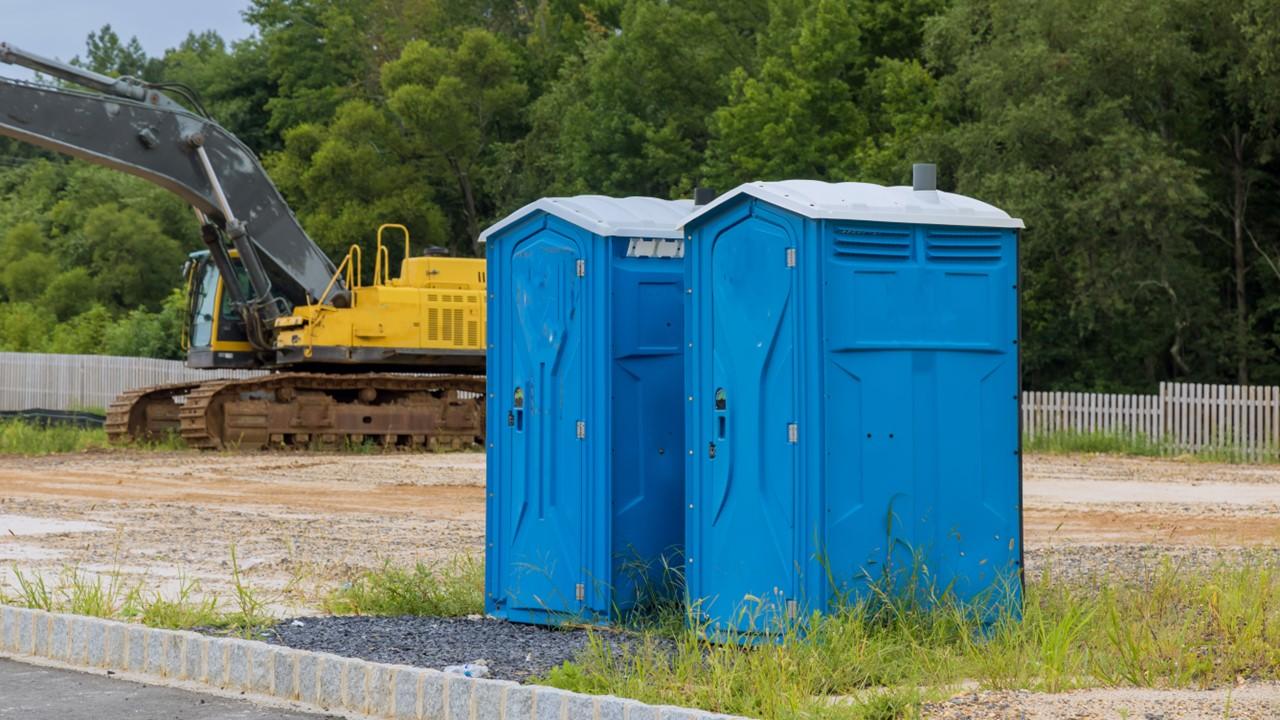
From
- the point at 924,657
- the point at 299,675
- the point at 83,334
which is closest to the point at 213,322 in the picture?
the point at 299,675

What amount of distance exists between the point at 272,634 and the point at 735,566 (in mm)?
2252

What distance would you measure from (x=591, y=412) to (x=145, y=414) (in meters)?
22.3

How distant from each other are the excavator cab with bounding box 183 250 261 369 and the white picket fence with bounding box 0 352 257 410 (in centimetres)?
1398

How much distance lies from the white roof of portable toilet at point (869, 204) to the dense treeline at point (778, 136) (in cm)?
2574

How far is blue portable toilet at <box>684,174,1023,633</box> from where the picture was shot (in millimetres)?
7883

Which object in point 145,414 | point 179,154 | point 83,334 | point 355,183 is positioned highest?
point 355,183

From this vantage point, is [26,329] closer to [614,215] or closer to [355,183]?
[355,183]

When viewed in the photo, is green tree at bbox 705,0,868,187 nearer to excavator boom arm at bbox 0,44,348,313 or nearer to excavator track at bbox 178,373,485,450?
excavator track at bbox 178,373,485,450

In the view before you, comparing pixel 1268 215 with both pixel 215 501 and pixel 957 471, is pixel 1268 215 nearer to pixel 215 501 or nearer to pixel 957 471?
pixel 215 501

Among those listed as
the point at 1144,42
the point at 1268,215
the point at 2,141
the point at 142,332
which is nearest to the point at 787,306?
the point at 1144,42

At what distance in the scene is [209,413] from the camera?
27.9 m

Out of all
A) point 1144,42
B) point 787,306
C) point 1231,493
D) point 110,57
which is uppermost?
point 110,57

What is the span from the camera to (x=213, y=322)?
28938 millimetres

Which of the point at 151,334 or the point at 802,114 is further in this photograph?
the point at 151,334
